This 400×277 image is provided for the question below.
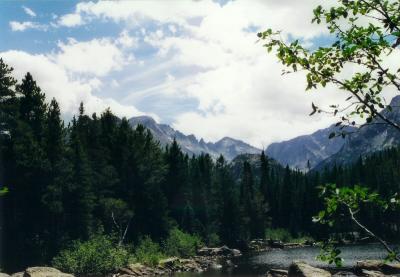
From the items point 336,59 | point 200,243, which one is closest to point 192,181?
point 200,243

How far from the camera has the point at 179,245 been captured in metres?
78.3

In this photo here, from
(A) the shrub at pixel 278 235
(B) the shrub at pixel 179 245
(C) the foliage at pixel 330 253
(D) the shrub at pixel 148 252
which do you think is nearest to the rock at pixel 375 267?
(D) the shrub at pixel 148 252

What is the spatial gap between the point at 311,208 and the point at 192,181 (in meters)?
49.0

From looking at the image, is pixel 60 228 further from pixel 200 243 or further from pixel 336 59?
pixel 336 59

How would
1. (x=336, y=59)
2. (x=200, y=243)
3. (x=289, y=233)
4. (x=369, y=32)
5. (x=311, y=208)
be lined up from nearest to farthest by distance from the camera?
(x=369, y=32)
(x=336, y=59)
(x=200, y=243)
(x=289, y=233)
(x=311, y=208)

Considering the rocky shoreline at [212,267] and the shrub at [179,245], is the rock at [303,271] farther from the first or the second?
the shrub at [179,245]

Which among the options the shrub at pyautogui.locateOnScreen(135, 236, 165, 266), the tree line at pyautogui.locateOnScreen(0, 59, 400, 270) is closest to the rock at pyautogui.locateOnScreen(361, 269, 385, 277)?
the shrub at pyautogui.locateOnScreen(135, 236, 165, 266)

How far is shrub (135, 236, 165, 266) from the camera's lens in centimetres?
6266

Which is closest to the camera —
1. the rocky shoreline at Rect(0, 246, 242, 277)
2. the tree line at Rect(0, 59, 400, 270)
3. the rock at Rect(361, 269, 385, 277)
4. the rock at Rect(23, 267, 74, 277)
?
the rock at Rect(23, 267, 74, 277)

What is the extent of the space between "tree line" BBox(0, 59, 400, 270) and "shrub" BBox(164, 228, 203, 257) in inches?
55.6

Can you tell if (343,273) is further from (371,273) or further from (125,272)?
→ (125,272)

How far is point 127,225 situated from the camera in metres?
71.4

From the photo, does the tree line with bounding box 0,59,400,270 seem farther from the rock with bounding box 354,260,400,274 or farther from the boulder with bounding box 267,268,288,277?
the rock with bounding box 354,260,400,274

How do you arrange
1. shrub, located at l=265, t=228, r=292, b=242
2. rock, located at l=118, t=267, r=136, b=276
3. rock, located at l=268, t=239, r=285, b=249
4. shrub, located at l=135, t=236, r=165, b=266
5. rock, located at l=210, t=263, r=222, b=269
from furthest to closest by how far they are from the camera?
shrub, located at l=265, t=228, r=292, b=242
rock, located at l=268, t=239, r=285, b=249
rock, located at l=210, t=263, r=222, b=269
shrub, located at l=135, t=236, r=165, b=266
rock, located at l=118, t=267, r=136, b=276
